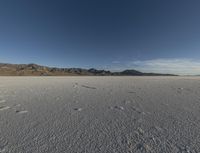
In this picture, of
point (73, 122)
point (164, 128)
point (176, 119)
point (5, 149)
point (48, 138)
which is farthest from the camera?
point (176, 119)

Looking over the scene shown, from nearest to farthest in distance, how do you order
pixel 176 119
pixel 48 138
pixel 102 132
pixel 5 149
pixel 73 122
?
pixel 5 149, pixel 48 138, pixel 102 132, pixel 73 122, pixel 176 119

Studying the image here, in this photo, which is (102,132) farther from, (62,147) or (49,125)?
(49,125)

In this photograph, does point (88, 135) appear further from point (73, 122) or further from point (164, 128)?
point (164, 128)

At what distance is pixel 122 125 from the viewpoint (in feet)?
9.27

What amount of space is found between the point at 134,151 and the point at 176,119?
6.23ft

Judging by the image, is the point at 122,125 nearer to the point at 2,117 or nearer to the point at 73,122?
the point at 73,122

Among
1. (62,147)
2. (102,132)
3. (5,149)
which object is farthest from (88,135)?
(5,149)

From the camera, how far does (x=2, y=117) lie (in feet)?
10.4

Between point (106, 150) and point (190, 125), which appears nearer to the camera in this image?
point (106, 150)

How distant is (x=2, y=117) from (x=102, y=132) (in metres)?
2.59

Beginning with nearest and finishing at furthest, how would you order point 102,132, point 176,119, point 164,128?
point 102,132
point 164,128
point 176,119

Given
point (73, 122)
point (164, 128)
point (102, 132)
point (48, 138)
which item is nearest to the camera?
point (48, 138)

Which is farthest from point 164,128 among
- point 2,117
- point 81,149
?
point 2,117

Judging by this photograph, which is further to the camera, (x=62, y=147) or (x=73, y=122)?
(x=73, y=122)
